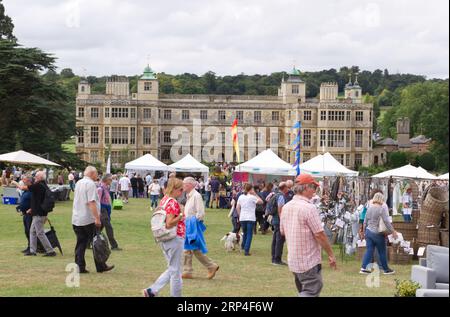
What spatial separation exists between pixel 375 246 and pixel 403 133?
88.1 m

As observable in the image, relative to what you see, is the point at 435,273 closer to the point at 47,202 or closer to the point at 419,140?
the point at 47,202

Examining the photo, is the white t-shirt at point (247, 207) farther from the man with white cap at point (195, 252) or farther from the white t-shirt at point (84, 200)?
the white t-shirt at point (84, 200)

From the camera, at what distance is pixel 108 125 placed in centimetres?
8325

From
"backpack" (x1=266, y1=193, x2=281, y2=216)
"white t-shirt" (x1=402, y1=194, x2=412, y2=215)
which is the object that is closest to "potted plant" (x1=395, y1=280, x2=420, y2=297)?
"backpack" (x1=266, y1=193, x2=281, y2=216)

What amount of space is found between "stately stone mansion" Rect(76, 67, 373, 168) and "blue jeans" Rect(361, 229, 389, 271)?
221ft

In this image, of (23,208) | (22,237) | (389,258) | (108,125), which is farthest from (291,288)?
(108,125)

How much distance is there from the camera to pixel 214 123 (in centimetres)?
8838

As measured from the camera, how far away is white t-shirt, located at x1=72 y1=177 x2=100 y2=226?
11836 millimetres

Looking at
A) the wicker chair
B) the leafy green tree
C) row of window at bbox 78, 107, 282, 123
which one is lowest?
the leafy green tree

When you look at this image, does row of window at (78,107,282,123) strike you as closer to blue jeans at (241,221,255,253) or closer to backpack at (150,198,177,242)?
blue jeans at (241,221,255,253)

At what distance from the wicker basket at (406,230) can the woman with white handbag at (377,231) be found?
200 centimetres

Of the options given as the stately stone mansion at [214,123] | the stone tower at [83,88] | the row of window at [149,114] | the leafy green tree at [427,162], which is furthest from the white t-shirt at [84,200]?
the stone tower at [83,88]

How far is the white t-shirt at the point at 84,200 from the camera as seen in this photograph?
466 inches
